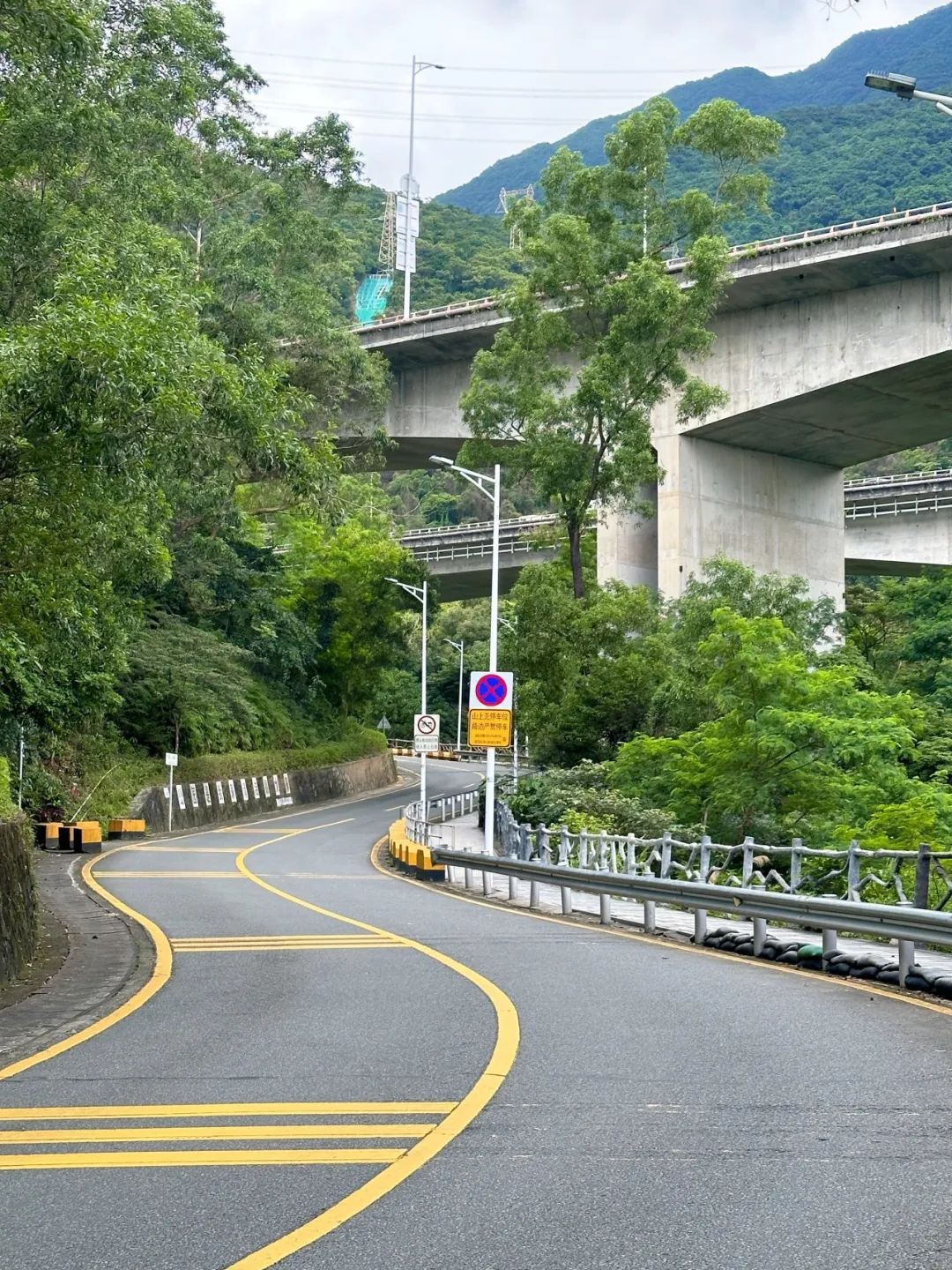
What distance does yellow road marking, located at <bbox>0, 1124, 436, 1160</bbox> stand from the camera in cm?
687

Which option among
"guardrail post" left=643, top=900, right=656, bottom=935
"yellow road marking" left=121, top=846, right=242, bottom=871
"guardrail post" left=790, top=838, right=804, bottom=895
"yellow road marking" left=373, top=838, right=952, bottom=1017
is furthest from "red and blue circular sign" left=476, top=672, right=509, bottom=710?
"yellow road marking" left=121, top=846, right=242, bottom=871

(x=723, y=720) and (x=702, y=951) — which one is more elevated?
(x=723, y=720)

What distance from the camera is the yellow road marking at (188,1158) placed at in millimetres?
6379

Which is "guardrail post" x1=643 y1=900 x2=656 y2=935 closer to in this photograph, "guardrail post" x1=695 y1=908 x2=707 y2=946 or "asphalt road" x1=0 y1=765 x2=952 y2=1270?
"guardrail post" x1=695 y1=908 x2=707 y2=946

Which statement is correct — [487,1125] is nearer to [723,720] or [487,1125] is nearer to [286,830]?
[723,720]

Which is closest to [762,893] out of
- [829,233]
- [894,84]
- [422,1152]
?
[894,84]

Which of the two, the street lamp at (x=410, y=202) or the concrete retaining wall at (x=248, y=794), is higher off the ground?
the street lamp at (x=410, y=202)

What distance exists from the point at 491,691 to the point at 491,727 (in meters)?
0.74

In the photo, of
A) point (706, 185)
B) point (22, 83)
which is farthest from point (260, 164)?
point (706, 185)

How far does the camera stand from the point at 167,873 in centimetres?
2880

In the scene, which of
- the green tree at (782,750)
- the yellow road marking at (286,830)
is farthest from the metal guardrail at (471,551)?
the green tree at (782,750)

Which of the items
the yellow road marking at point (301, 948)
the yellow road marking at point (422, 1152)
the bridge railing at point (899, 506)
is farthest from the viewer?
the bridge railing at point (899, 506)

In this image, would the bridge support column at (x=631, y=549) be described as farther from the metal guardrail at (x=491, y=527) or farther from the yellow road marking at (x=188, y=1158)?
the yellow road marking at (x=188, y=1158)

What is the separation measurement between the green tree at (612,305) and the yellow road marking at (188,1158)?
38089mm
